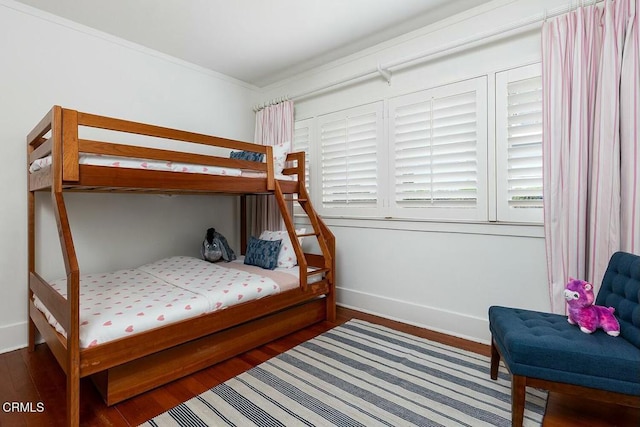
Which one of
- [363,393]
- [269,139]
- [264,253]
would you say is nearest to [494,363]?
[363,393]

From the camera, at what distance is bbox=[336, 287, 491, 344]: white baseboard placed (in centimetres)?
242

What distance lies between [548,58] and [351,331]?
92.8 inches

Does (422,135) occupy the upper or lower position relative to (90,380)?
upper

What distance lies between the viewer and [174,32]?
2711mm

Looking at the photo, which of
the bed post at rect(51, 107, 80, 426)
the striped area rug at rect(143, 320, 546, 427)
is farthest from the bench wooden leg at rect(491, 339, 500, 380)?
the bed post at rect(51, 107, 80, 426)

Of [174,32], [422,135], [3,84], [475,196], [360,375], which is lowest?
[360,375]

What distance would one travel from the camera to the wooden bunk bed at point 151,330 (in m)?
1.50

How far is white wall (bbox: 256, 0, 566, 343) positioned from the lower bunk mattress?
0.74 m

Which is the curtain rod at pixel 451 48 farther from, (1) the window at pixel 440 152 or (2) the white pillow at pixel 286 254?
(2) the white pillow at pixel 286 254

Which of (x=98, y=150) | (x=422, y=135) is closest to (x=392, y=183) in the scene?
(x=422, y=135)

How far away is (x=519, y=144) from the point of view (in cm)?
219

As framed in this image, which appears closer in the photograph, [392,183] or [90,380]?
[90,380]

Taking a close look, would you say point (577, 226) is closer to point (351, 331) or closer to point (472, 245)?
point (472, 245)

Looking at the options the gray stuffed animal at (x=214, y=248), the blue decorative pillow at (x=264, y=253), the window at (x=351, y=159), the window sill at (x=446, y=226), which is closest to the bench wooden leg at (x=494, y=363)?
the window sill at (x=446, y=226)
